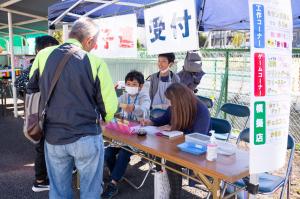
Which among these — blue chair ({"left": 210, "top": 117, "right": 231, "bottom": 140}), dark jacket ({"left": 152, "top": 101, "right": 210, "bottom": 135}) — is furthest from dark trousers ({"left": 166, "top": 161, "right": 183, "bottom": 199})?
blue chair ({"left": 210, "top": 117, "right": 231, "bottom": 140})

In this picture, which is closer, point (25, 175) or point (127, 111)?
point (127, 111)

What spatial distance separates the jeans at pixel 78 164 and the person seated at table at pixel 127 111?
1.00 meters

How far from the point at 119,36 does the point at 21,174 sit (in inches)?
92.4

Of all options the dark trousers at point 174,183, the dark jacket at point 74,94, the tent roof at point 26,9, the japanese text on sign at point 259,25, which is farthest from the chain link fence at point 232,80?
the tent roof at point 26,9

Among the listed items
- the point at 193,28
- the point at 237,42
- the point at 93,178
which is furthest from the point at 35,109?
the point at 237,42

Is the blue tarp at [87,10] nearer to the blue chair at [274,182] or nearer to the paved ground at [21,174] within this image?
the paved ground at [21,174]

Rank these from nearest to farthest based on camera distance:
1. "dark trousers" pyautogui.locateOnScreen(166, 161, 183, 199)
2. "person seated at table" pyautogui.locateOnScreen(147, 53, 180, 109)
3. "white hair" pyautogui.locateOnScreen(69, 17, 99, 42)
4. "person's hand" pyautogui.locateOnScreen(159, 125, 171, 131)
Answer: "white hair" pyautogui.locateOnScreen(69, 17, 99, 42) < "dark trousers" pyautogui.locateOnScreen(166, 161, 183, 199) < "person's hand" pyautogui.locateOnScreen(159, 125, 171, 131) < "person seated at table" pyautogui.locateOnScreen(147, 53, 180, 109)

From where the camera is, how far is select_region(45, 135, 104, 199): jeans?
1950 mm

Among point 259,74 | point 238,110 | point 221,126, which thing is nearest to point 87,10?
point 238,110

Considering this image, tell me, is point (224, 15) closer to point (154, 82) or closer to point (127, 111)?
point (154, 82)

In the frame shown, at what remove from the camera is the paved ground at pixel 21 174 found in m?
3.20

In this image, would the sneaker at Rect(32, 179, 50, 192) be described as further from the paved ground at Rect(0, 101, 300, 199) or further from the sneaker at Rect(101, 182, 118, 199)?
the sneaker at Rect(101, 182, 118, 199)

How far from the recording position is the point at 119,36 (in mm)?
4570

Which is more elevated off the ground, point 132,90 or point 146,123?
point 132,90
